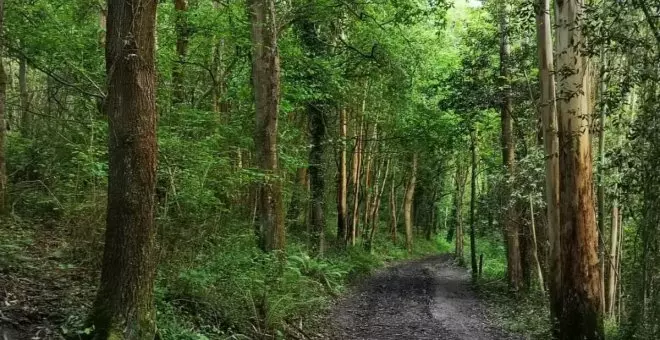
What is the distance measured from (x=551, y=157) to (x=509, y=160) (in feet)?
23.8

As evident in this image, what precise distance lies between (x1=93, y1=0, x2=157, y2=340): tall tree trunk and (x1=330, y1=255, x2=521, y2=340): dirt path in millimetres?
6033

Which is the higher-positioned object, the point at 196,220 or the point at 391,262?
the point at 196,220

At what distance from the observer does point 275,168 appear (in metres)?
11.2

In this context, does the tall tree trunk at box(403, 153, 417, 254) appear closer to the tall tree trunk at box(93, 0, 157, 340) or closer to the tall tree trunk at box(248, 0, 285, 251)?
the tall tree trunk at box(248, 0, 285, 251)

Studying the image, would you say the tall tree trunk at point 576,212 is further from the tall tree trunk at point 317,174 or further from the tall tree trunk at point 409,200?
the tall tree trunk at point 409,200

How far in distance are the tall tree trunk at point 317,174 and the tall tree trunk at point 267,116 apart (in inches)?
304

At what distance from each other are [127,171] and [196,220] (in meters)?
2.69

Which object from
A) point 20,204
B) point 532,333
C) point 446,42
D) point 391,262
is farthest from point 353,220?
point 20,204

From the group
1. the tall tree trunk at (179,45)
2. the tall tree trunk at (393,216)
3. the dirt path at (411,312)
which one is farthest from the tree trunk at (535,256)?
the tall tree trunk at (393,216)

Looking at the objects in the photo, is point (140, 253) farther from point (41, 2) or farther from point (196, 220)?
point (41, 2)

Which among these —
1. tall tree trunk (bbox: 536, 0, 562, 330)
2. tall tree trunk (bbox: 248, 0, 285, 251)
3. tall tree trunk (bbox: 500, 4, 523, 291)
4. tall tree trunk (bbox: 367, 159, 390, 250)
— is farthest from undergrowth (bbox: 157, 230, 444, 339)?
tall tree trunk (bbox: 367, 159, 390, 250)

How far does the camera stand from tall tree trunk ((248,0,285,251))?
37.0 ft

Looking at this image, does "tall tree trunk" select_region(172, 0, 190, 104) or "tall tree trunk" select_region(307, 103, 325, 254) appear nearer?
"tall tree trunk" select_region(172, 0, 190, 104)

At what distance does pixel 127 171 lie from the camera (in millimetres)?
5277
